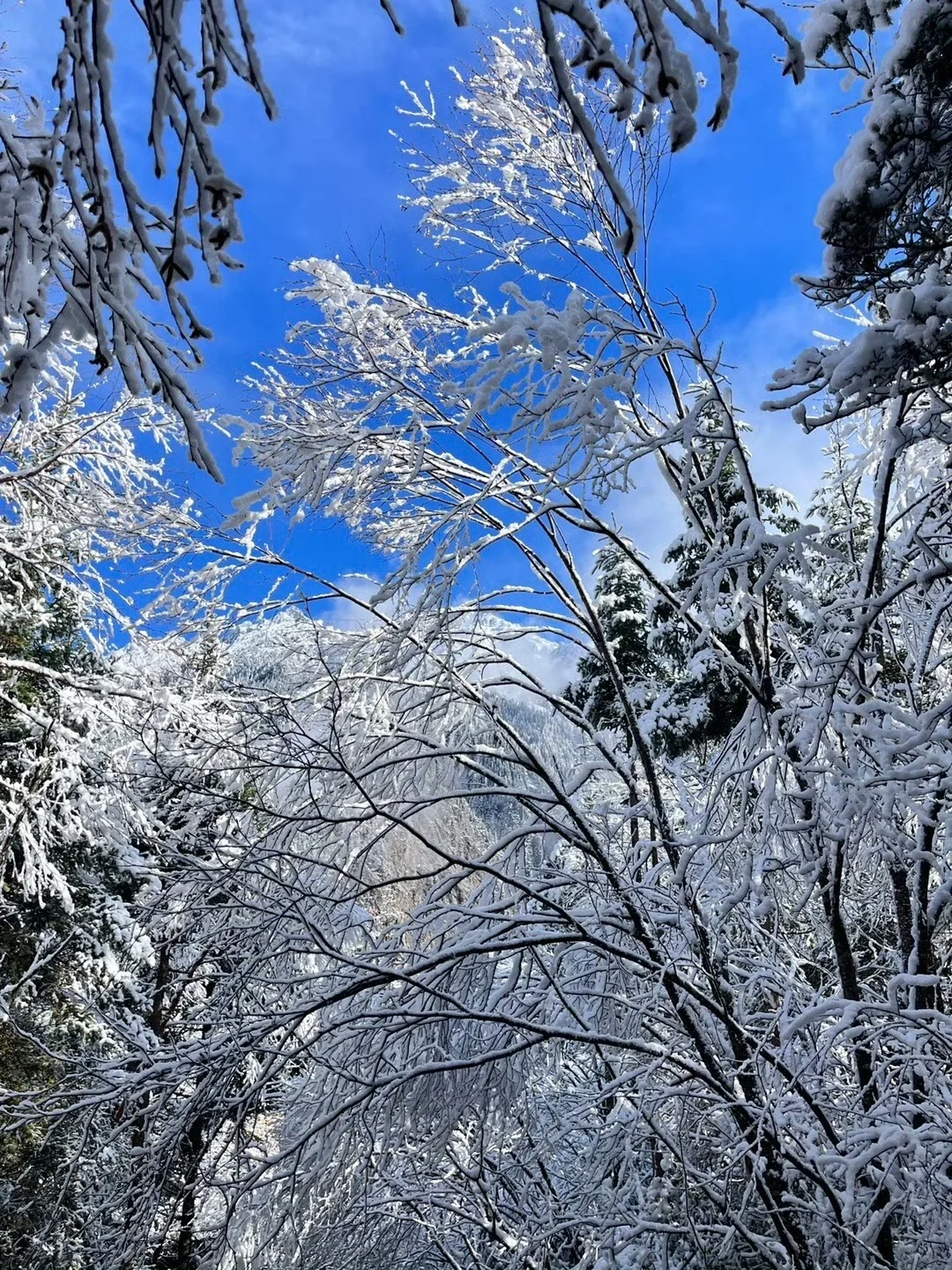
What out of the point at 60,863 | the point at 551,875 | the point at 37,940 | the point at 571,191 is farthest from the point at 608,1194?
the point at 60,863

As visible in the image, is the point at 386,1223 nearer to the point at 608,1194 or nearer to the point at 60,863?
the point at 608,1194

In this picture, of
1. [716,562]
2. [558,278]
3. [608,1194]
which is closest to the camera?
[716,562]

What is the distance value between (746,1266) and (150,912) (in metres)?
4.04

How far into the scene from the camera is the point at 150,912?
422 cm

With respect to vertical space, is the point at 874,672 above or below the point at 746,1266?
above

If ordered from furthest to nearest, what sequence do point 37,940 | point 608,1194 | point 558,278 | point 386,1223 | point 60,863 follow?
point 60,863, point 37,940, point 558,278, point 386,1223, point 608,1194

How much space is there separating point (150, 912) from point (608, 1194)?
2734 mm

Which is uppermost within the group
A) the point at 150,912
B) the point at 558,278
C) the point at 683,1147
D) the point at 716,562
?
the point at 558,278

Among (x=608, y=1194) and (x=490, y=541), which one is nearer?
(x=608, y=1194)

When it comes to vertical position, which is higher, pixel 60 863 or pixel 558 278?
pixel 558 278

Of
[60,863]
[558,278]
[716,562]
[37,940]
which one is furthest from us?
[60,863]

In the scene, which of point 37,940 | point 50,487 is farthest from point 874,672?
point 37,940

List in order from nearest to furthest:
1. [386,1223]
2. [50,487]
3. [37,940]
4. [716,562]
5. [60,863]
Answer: [716,562] → [386,1223] → [50,487] → [37,940] → [60,863]

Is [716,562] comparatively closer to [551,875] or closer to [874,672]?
[874,672]
